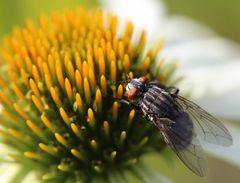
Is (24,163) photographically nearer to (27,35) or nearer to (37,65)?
(37,65)

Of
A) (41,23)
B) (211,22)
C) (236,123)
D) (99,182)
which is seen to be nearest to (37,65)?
(41,23)

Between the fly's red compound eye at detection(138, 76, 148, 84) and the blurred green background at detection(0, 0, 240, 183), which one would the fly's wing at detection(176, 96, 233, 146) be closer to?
the fly's red compound eye at detection(138, 76, 148, 84)

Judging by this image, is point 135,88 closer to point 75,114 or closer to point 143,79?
point 143,79

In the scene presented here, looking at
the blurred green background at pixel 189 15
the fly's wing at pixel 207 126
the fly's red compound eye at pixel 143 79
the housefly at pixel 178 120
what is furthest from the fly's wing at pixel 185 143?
the blurred green background at pixel 189 15

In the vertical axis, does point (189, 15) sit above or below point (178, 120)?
above

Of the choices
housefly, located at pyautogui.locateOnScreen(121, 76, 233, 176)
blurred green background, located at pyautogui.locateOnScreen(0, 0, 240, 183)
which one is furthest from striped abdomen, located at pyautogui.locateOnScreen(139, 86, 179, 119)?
blurred green background, located at pyautogui.locateOnScreen(0, 0, 240, 183)

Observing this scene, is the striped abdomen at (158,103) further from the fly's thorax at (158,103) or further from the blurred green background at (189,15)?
the blurred green background at (189,15)

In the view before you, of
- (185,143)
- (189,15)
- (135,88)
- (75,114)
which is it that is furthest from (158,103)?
(189,15)
